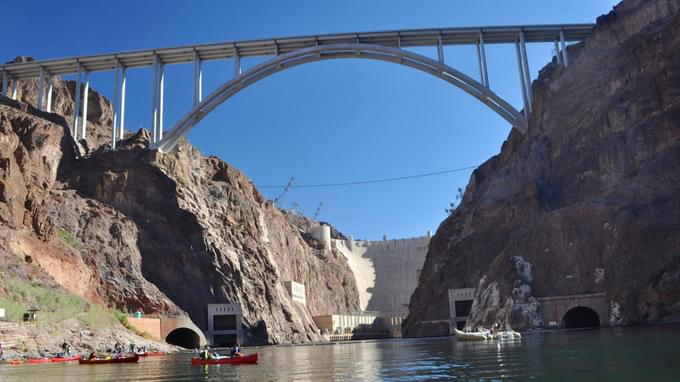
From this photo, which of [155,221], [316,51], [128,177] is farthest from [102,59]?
[316,51]

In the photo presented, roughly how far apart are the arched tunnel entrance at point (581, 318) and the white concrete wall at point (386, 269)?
108 m

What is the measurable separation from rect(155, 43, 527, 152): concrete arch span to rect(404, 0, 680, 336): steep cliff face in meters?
5.72

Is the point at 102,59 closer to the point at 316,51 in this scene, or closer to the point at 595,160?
the point at 316,51

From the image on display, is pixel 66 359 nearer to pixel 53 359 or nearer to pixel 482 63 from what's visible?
pixel 53 359

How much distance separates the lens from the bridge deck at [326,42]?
9162 centimetres

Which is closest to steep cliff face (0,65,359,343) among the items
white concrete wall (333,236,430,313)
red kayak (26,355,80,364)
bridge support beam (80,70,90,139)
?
bridge support beam (80,70,90,139)

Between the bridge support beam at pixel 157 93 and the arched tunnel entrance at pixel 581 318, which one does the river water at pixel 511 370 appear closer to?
the arched tunnel entrance at pixel 581 318

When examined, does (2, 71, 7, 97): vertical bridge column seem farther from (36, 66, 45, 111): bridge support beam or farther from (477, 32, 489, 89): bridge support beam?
(477, 32, 489, 89): bridge support beam

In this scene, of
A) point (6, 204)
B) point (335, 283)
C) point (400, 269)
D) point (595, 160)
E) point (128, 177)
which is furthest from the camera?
point (400, 269)

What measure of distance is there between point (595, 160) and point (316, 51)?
38016 mm

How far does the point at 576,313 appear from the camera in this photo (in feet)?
237

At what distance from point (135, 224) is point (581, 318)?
56.7m

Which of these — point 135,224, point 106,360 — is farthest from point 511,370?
point 135,224

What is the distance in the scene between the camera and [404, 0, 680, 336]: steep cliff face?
63656 millimetres
